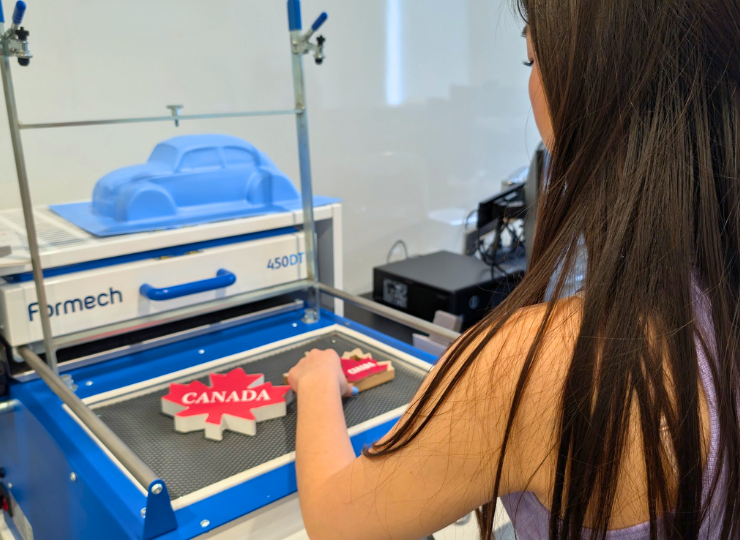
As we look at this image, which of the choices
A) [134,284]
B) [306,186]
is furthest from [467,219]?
[134,284]

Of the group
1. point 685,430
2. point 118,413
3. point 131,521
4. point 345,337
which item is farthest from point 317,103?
point 685,430

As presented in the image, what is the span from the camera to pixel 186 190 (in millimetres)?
991

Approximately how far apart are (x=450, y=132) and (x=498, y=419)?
1.71m

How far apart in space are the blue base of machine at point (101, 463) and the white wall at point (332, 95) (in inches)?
20.4

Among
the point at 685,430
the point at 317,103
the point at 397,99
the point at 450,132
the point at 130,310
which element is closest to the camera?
the point at 685,430

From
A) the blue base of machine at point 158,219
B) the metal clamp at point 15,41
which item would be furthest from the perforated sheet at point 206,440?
the metal clamp at point 15,41

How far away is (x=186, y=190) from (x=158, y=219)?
72mm

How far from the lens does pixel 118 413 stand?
757 mm

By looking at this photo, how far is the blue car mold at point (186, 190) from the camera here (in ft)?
3.05

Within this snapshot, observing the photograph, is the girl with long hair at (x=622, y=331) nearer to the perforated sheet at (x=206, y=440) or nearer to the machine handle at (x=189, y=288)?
the perforated sheet at (x=206, y=440)

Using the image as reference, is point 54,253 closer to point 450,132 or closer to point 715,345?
point 715,345

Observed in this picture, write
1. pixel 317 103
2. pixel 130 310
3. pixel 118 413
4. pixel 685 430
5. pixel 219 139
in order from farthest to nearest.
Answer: pixel 317 103 < pixel 219 139 < pixel 130 310 < pixel 118 413 < pixel 685 430

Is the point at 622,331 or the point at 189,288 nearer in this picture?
the point at 622,331

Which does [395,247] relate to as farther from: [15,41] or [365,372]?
[15,41]
